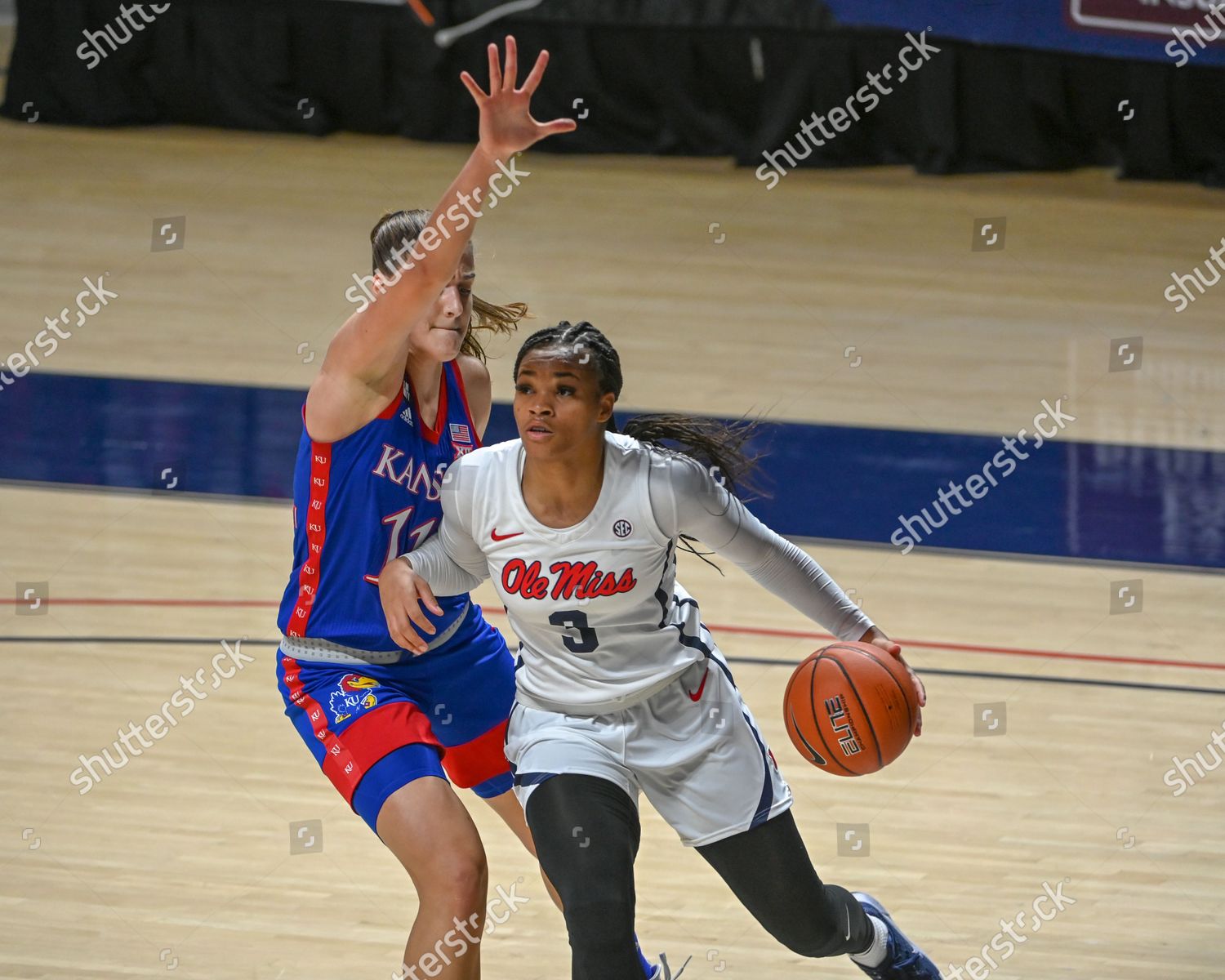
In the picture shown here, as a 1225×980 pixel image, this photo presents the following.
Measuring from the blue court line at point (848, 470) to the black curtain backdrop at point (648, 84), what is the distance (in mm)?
4956

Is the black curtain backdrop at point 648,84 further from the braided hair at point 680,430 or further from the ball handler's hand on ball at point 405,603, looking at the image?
the ball handler's hand on ball at point 405,603

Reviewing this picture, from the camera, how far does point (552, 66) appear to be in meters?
14.2

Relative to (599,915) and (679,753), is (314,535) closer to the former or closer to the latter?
(679,753)

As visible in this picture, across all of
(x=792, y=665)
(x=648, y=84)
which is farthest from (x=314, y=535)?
(x=648, y=84)

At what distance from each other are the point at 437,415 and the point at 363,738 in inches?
29.5

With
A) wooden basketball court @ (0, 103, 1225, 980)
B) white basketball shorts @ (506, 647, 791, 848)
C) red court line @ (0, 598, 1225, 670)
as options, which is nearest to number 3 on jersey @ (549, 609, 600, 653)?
white basketball shorts @ (506, 647, 791, 848)

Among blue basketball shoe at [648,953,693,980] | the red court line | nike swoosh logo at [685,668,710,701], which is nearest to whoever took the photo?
nike swoosh logo at [685,668,710,701]

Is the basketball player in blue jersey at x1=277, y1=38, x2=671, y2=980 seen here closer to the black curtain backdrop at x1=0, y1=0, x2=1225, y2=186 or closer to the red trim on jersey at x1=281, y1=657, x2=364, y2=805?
the red trim on jersey at x1=281, y1=657, x2=364, y2=805

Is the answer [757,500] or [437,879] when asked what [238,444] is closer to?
[757,500]

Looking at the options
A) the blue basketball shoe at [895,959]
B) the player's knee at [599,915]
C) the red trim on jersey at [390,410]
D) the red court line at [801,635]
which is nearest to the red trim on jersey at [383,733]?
the player's knee at [599,915]

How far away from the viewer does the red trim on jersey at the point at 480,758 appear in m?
4.14

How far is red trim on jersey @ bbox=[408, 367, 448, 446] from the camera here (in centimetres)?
391

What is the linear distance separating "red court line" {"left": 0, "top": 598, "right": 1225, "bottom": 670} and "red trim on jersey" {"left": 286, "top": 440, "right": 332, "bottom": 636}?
330 cm

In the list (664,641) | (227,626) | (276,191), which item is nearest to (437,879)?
(664,641)
